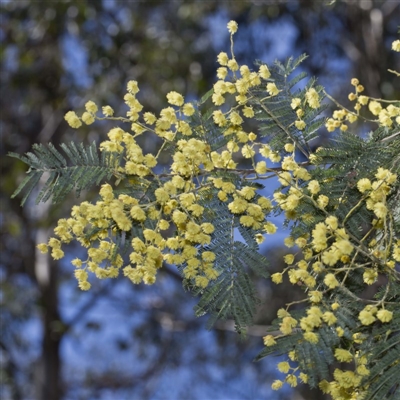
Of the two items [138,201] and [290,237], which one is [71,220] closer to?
[138,201]

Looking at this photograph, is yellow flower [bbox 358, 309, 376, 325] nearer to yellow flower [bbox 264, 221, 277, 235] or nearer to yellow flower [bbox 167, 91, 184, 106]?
yellow flower [bbox 264, 221, 277, 235]

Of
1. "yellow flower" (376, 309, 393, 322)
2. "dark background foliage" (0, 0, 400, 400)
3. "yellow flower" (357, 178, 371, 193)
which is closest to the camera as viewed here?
"yellow flower" (376, 309, 393, 322)

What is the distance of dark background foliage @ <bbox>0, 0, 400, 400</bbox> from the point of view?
529cm

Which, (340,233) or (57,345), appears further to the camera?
(57,345)

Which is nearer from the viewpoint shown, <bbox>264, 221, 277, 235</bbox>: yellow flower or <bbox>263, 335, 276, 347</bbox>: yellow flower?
<bbox>263, 335, 276, 347</bbox>: yellow flower

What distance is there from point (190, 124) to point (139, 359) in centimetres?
502

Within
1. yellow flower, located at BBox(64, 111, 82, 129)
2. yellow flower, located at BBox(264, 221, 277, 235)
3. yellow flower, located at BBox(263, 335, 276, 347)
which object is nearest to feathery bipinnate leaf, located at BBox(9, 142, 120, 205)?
yellow flower, located at BBox(64, 111, 82, 129)

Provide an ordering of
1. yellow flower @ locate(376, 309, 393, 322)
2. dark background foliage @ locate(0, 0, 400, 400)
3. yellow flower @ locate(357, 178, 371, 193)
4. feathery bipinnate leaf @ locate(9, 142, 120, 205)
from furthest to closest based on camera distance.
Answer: dark background foliage @ locate(0, 0, 400, 400)
feathery bipinnate leaf @ locate(9, 142, 120, 205)
yellow flower @ locate(357, 178, 371, 193)
yellow flower @ locate(376, 309, 393, 322)

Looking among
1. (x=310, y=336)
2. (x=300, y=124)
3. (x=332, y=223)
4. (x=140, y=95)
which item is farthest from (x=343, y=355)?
(x=140, y=95)

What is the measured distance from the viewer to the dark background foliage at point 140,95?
529 centimetres

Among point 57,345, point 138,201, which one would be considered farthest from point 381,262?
point 57,345

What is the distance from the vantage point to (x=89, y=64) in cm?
541

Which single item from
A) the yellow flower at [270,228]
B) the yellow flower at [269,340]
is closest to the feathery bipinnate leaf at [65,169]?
the yellow flower at [270,228]

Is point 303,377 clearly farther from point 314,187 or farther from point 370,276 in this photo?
point 314,187
